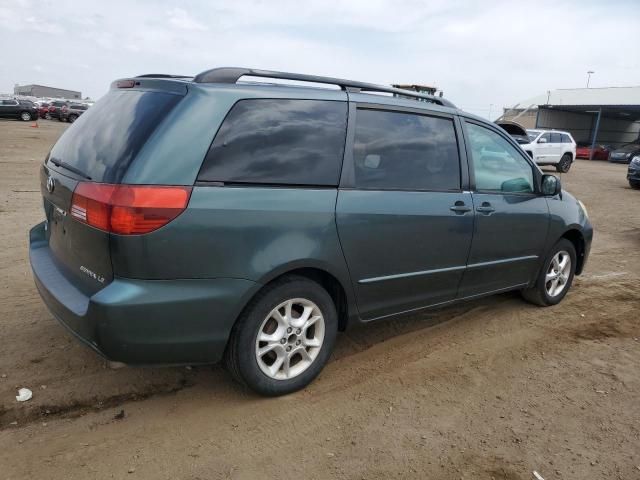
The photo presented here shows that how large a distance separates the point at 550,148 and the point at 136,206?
2082 cm

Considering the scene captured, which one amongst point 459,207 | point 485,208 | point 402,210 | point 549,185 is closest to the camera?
point 402,210

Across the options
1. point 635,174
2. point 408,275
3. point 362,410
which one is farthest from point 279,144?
point 635,174

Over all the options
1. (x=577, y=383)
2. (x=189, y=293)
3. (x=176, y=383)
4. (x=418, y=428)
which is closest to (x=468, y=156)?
(x=577, y=383)

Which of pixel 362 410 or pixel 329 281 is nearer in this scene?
pixel 362 410

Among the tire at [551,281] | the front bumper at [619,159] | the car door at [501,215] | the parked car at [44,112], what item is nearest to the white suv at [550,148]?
the front bumper at [619,159]

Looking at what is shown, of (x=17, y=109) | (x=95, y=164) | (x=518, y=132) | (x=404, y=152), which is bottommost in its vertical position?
(x=17, y=109)

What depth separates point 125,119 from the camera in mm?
2766

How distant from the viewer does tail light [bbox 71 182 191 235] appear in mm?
2426

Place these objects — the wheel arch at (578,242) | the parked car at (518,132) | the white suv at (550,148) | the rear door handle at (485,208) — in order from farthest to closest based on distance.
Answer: the white suv at (550,148)
the parked car at (518,132)
the wheel arch at (578,242)
the rear door handle at (485,208)

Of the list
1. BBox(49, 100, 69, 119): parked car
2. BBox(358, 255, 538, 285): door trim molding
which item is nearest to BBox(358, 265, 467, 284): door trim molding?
BBox(358, 255, 538, 285): door trim molding

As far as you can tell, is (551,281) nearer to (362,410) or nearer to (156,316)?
(362,410)

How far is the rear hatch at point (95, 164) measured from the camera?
2.56 m

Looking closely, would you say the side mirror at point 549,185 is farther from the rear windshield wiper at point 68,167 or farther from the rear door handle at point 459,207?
the rear windshield wiper at point 68,167

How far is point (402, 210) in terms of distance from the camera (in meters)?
3.31
